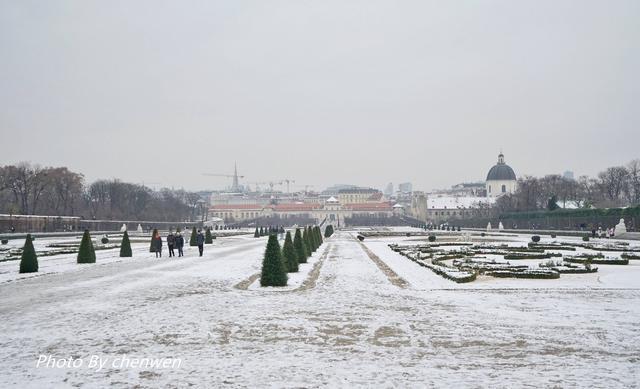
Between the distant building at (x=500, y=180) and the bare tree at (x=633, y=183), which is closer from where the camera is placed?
the bare tree at (x=633, y=183)

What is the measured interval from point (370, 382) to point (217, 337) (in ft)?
10.1

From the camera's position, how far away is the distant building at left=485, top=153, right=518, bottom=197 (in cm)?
14138

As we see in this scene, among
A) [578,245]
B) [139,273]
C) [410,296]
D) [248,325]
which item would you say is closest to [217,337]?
[248,325]

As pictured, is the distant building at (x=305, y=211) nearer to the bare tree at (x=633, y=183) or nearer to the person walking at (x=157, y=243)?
the bare tree at (x=633, y=183)

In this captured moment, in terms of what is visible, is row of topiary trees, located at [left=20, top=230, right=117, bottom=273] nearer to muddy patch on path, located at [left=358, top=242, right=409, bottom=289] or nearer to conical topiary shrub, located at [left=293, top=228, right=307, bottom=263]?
conical topiary shrub, located at [left=293, top=228, right=307, bottom=263]

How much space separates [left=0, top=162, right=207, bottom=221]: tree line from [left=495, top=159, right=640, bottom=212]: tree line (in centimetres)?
5494

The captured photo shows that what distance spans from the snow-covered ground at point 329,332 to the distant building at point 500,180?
130151mm

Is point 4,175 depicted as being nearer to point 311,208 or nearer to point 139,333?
point 139,333

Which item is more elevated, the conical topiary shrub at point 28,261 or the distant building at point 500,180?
the distant building at point 500,180

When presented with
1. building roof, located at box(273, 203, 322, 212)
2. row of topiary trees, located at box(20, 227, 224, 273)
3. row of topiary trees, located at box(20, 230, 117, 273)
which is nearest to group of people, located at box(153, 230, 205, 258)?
row of topiary trees, located at box(20, 227, 224, 273)

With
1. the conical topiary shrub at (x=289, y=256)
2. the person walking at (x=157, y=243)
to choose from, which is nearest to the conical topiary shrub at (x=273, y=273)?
the conical topiary shrub at (x=289, y=256)

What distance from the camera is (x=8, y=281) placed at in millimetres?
16594

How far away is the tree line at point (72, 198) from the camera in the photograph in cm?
6719

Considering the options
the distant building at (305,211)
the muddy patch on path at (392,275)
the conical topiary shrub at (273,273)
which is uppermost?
the distant building at (305,211)
